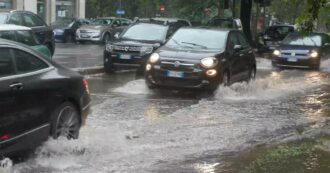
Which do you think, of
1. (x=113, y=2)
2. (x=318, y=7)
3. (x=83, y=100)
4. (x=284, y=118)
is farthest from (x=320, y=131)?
(x=113, y=2)

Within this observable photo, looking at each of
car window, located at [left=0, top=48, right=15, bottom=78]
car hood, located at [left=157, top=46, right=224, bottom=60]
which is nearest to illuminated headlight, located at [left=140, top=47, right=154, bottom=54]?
car hood, located at [left=157, top=46, right=224, bottom=60]

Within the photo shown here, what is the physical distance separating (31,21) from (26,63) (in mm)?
12104

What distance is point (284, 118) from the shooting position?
434 inches

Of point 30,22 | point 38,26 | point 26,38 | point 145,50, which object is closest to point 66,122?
point 26,38

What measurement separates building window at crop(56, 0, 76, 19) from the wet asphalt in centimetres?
3068

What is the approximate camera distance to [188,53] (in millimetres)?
13469

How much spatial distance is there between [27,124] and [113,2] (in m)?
52.3

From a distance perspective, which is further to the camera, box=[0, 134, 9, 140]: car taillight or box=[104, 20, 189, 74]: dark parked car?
box=[104, 20, 189, 74]: dark parked car

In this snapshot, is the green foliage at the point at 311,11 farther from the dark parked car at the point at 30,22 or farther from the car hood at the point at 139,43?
the dark parked car at the point at 30,22

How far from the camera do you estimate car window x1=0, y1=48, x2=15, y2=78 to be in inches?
252

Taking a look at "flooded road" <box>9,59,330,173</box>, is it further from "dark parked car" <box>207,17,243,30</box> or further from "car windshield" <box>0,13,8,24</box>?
"dark parked car" <box>207,17,243,30</box>

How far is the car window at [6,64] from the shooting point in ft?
21.0

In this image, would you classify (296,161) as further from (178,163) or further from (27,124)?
(27,124)

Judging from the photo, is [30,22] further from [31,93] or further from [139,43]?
[31,93]
